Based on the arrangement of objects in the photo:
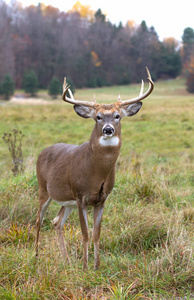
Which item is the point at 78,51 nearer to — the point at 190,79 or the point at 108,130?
the point at 190,79

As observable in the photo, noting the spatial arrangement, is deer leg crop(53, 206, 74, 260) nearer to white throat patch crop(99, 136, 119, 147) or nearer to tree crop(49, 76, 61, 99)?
white throat patch crop(99, 136, 119, 147)

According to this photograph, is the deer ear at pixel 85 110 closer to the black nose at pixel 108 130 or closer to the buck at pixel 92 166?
the buck at pixel 92 166

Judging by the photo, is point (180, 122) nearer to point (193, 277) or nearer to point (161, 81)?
point (193, 277)

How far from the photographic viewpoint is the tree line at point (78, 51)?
179ft

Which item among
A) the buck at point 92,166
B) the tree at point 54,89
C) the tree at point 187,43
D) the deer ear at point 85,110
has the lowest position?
the tree at point 54,89

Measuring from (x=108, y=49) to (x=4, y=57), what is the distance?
16378 mm

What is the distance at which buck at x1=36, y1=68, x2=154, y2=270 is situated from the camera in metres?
3.59

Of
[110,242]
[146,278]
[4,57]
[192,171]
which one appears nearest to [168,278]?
[146,278]

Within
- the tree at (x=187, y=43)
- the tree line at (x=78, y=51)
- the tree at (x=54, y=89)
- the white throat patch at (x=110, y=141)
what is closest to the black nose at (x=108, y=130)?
the white throat patch at (x=110, y=141)

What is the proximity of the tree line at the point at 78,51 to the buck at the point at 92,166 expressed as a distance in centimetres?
4881

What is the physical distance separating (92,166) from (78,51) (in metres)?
56.0

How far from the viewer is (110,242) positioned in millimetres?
4371

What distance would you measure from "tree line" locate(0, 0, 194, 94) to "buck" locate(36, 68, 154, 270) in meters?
48.8

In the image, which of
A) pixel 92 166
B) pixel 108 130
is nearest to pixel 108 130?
pixel 108 130
